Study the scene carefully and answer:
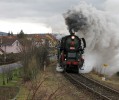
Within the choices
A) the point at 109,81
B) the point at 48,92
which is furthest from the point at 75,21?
the point at 48,92

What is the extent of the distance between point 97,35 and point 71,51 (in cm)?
616

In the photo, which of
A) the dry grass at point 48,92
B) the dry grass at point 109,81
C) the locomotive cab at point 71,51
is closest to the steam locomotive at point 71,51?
the locomotive cab at point 71,51

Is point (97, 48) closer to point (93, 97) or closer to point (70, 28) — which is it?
point (70, 28)

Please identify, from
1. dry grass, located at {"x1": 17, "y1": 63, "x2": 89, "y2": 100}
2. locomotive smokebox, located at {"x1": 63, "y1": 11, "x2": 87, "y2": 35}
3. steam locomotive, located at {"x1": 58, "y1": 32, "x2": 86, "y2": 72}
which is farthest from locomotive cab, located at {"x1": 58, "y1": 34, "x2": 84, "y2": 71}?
dry grass, located at {"x1": 17, "y1": 63, "x2": 89, "y2": 100}

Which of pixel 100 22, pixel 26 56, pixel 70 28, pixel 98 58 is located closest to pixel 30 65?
pixel 26 56

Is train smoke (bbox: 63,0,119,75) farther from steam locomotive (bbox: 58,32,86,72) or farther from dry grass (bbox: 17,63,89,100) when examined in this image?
dry grass (bbox: 17,63,89,100)

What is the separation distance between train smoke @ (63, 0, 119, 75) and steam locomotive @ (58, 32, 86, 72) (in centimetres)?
265

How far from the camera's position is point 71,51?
35656 millimetres

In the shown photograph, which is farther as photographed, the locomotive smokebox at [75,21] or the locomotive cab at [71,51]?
the locomotive smokebox at [75,21]

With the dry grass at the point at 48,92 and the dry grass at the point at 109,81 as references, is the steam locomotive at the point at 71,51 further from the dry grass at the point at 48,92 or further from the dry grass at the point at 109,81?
the dry grass at the point at 48,92

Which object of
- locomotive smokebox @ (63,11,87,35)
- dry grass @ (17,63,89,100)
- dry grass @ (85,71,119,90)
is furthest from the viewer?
locomotive smokebox @ (63,11,87,35)

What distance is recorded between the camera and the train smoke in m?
37.8

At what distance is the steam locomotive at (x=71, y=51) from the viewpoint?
35.4m

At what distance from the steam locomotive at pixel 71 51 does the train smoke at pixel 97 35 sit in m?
2.65
